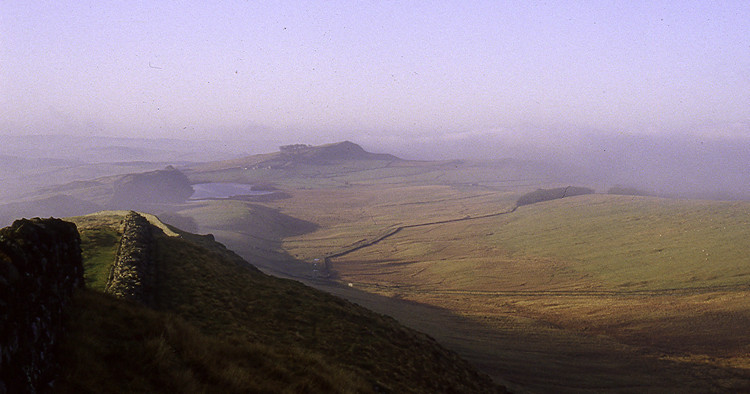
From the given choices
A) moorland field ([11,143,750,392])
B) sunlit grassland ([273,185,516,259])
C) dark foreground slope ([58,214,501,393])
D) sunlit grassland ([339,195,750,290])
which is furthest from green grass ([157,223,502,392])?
sunlit grassland ([273,185,516,259])

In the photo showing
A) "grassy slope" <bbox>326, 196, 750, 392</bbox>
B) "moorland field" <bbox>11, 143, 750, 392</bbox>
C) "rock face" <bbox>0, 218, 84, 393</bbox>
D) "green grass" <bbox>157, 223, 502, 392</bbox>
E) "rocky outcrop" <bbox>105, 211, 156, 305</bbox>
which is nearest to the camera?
"rock face" <bbox>0, 218, 84, 393</bbox>

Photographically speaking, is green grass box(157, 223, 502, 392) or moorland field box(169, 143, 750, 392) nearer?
green grass box(157, 223, 502, 392)

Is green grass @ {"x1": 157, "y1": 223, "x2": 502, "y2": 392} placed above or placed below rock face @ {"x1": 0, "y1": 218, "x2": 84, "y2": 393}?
below

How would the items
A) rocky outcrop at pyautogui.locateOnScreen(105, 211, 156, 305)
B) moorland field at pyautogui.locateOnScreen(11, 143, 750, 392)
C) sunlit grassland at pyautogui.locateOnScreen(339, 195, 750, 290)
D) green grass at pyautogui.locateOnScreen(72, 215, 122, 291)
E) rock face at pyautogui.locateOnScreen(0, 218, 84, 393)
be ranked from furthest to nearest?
sunlit grassland at pyautogui.locateOnScreen(339, 195, 750, 290) → moorland field at pyautogui.locateOnScreen(11, 143, 750, 392) → green grass at pyautogui.locateOnScreen(72, 215, 122, 291) → rocky outcrop at pyautogui.locateOnScreen(105, 211, 156, 305) → rock face at pyautogui.locateOnScreen(0, 218, 84, 393)

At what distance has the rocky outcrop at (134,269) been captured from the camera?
45.1 feet

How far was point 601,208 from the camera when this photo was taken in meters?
120

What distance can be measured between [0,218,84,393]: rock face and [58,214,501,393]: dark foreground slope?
0.46 metres

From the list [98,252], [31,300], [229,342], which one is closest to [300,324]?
[229,342]

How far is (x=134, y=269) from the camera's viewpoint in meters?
15.9

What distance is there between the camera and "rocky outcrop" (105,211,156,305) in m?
13.7

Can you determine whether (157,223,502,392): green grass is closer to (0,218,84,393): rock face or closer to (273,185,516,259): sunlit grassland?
(0,218,84,393): rock face

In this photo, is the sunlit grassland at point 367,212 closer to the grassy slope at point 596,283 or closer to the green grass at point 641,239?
the grassy slope at point 596,283

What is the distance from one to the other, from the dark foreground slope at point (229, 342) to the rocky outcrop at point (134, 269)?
544 millimetres

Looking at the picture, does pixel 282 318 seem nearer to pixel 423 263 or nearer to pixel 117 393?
pixel 117 393
